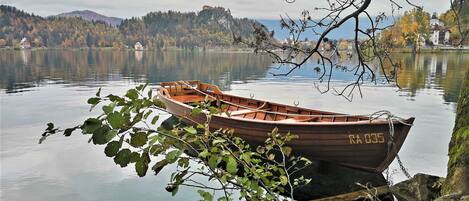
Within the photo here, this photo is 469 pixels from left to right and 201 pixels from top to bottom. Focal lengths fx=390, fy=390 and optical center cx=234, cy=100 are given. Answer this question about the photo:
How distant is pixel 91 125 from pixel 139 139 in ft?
0.81

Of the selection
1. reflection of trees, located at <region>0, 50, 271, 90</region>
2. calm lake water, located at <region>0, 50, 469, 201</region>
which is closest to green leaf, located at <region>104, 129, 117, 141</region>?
calm lake water, located at <region>0, 50, 469, 201</region>

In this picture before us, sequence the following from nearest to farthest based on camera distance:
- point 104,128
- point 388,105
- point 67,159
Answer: point 104,128 < point 67,159 < point 388,105

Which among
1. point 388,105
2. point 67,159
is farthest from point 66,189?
point 388,105

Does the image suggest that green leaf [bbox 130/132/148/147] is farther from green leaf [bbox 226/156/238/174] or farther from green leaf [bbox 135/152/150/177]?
green leaf [bbox 226/156/238/174]

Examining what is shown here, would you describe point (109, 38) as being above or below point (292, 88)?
above

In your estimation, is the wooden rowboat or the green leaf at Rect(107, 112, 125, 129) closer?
the green leaf at Rect(107, 112, 125, 129)

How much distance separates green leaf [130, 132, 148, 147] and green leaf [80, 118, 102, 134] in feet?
0.71

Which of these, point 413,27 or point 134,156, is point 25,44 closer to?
point 413,27

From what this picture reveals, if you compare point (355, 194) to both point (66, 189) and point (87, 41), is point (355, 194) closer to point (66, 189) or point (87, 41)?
point (66, 189)

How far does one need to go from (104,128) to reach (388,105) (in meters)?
23.4

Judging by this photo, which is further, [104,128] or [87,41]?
[87,41]

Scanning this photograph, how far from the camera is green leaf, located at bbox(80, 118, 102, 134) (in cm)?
160

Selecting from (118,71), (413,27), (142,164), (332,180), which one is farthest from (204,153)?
(413,27)

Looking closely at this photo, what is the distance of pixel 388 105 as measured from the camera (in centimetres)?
2297
